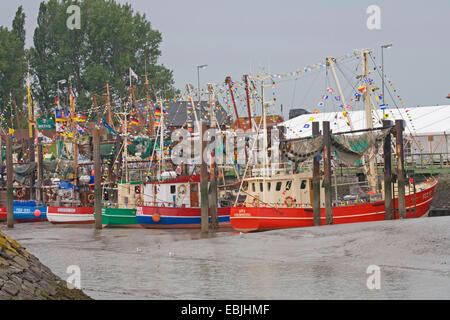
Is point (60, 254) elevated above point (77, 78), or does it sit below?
below

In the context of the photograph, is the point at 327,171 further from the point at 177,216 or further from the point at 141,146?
the point at 141,146

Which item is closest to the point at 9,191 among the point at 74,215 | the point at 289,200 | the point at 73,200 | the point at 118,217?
the point at 74,215

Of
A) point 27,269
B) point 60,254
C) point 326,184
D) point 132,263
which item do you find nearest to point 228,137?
point 326,184

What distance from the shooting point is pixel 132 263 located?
22.8 m

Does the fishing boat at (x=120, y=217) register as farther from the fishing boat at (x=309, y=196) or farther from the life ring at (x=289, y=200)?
the life ring at (x=289, y=200)

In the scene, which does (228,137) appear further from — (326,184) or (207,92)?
(326,184)

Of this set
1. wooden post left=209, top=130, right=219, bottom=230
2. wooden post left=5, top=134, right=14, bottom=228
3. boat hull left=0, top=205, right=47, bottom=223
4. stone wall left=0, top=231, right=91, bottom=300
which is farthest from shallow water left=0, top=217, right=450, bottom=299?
boat hull left=0, top=205, right=47, bottom=223

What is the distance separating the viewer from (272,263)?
21.7 meters

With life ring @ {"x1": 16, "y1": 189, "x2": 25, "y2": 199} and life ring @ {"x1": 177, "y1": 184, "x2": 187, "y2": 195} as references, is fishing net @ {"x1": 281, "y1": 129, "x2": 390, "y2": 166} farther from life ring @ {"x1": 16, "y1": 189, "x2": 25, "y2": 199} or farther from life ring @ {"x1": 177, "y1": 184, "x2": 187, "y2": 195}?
life ring @ {"x1": 16, "y1": 189, "x2": 25, "y2": 199}

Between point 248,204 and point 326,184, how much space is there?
4.80 meters

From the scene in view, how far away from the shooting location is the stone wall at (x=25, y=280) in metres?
12.8

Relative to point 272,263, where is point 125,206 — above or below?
above

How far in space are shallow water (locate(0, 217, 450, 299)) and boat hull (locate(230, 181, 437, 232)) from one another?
96cm

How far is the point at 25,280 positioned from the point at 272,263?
962 cm
